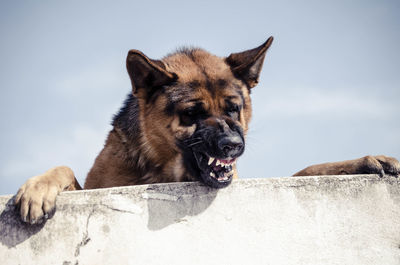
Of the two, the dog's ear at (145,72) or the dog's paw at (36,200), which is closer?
the dog's paw at (36,200)

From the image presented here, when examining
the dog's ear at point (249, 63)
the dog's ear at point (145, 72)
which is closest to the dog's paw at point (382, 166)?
the dog's ear at point (249, 63)

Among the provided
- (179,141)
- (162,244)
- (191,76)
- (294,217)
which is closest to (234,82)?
(191,76)

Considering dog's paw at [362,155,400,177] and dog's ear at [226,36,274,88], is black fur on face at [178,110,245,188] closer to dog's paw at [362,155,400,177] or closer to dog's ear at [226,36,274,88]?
dog's ear at [226,36,274,88]

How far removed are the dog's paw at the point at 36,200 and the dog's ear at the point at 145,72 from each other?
1.55m

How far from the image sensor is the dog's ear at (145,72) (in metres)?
3.78

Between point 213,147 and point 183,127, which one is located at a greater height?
point 183,127

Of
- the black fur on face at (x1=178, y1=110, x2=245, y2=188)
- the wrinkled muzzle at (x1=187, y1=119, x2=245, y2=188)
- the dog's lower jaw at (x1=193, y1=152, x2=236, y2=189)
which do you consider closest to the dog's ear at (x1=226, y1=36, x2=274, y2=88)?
the black fur on face at (x1=178, y1=110, x2=245, y2=188)

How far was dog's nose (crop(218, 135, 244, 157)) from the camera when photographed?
3287 mm

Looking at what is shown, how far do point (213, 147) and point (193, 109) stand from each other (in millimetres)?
604

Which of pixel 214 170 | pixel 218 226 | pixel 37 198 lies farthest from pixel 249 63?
pixel 37 198

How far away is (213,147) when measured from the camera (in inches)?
135

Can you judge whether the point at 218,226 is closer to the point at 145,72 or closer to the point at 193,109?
the point at 193,109

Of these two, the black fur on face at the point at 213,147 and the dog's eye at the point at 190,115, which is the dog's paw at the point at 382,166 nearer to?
the black fur on face at the point at 213,147

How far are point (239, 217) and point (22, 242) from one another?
5.38 feet
